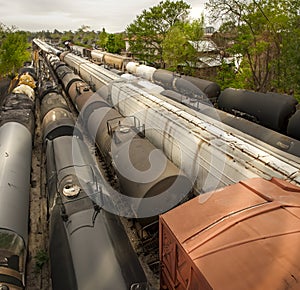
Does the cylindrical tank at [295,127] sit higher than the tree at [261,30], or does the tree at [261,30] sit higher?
the tree at [261,30]

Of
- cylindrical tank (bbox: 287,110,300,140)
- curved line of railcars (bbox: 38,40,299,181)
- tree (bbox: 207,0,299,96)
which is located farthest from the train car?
tree (bbox: 207,0,299,96)

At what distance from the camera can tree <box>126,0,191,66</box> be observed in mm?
45781

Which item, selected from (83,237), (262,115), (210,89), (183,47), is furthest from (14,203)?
(183,47)

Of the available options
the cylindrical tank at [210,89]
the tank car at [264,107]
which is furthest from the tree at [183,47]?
the tank car at [264,107]

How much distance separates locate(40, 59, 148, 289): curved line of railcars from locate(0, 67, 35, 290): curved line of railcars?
3.14ft

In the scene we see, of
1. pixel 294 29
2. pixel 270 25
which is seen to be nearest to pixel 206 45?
pixel 270 25

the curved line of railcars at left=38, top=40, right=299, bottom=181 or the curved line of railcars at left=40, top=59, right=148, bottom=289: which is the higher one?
the curved line of railcars at left=38, top=40, right=299, bottom=181

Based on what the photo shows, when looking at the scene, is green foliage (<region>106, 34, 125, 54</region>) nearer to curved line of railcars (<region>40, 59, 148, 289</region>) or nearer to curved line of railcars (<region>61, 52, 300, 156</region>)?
curved line of railcars (<region>61, 52, 300, 156</region>)

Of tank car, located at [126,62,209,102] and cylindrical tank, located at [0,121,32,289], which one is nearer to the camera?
cylindrical tank, located at [0,121,32,289]

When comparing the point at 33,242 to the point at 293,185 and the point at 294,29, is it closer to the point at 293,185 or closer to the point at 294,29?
the point at 293,185

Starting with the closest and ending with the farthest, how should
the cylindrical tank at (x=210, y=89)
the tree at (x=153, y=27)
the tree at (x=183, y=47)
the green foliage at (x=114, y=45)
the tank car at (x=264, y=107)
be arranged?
the tank car at (x=264, y=107)
the cylindrical tank at (x=210, y=89)
the tree at (x=183, y=47)
the tree at (x=153, y=27)
the green foliage at (x=114, y=45)

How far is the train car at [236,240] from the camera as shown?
3.80 m

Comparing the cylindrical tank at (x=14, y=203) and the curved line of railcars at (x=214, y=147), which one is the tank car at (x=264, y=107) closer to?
the curved line of railcars at (x=214, y=147)

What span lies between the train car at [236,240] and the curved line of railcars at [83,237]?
40.7 inches
